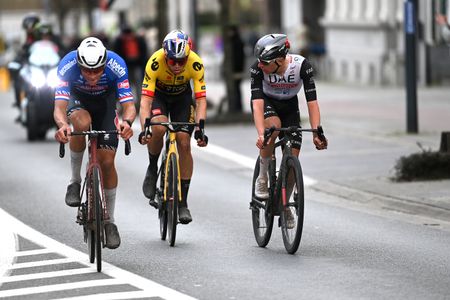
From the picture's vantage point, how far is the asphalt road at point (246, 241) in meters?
9.93

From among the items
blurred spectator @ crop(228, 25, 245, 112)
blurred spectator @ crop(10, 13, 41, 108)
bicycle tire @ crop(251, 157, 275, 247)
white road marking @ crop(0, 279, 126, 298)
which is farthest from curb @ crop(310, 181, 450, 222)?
blurred spectator @ crop(228, 25, 245, 112)

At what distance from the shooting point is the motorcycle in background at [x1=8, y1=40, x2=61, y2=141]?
926 inches

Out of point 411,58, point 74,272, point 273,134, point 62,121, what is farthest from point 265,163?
point 411,58

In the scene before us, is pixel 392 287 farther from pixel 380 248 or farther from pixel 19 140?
pixel 19 140

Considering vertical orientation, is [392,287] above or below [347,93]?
above

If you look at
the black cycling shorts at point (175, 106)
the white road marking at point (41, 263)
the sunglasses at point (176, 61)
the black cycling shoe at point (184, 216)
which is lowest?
the white road marking at point (41, 263)

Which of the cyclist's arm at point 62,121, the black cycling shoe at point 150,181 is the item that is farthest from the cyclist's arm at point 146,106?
the cyclist's arm at point 62,121

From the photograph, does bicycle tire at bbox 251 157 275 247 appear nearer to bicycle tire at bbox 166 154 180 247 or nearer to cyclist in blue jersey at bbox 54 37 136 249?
bicycle tire at bbox 166 154 180 247

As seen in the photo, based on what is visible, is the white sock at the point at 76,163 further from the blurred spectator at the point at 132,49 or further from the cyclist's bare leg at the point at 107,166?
the blurred spectator at the point at 132,49

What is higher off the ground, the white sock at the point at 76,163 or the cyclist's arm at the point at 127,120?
the cyclist's arm at the point at 127,120

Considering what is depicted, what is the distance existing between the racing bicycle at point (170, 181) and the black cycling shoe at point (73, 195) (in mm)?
803

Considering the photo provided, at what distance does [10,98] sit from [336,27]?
10858 mm

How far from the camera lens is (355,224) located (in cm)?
1362

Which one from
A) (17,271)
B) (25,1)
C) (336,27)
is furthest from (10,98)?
(25,1)
